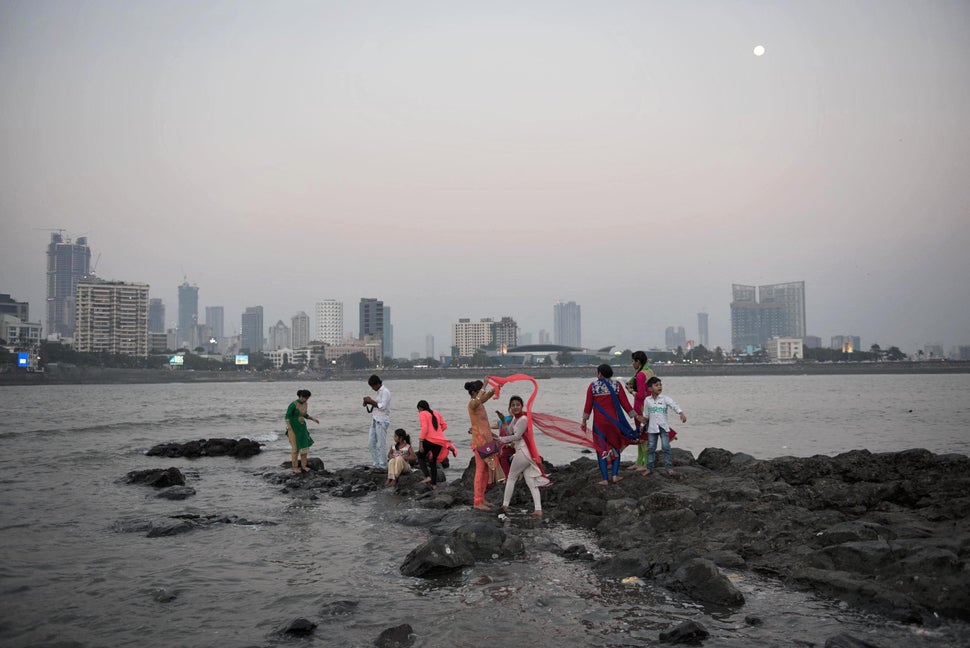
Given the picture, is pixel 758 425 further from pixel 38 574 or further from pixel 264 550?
pixel 38 574

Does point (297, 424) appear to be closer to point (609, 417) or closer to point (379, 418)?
point (379, 418)

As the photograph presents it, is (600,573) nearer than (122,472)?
Yes

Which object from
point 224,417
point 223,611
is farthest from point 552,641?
point 224,417

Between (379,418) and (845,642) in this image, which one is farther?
(379,418)

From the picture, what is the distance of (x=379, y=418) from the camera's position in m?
17.3

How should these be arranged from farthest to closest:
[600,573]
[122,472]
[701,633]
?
[122,472] → [600,573] → [701,633]

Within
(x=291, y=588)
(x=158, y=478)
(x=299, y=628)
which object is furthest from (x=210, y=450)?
(x=299, y=628)

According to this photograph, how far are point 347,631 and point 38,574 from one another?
17.3 feet

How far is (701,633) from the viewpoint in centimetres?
671

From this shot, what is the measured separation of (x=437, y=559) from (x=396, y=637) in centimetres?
231

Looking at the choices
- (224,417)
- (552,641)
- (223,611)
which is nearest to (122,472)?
(223,611)

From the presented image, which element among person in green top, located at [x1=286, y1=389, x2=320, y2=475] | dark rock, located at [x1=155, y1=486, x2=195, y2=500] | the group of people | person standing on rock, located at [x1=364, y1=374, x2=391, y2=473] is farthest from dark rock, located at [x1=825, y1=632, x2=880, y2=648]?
dark rock, located at [x1=155, y1=486, x2=195, y2=500]

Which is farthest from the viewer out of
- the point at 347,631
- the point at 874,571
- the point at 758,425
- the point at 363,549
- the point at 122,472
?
the point at 758,425

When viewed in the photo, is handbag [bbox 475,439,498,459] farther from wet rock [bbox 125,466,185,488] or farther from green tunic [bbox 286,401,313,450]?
wet rock [bbox 125,466,185,488]
